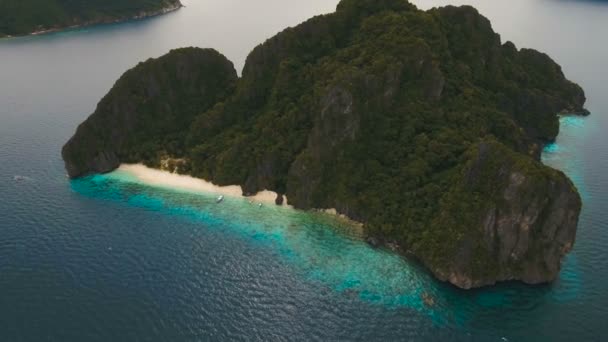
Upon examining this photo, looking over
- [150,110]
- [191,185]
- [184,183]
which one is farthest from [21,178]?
[191,185]

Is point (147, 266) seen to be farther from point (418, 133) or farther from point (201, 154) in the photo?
point (418, 133)

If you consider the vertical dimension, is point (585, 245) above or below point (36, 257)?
above

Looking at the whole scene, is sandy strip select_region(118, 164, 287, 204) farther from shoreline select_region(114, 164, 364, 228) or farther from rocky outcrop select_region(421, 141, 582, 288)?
rocky outcrop select_region(421, 141, 582, 288)

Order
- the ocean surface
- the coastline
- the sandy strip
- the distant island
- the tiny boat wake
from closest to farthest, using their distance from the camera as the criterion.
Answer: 1. the ocean surface
2. the distant island
3. the coastline
4. the sandy strip
5. the tiny boat wake

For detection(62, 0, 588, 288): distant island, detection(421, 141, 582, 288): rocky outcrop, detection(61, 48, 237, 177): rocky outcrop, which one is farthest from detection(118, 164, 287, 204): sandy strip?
detection(421, 141, 582, 288): rocky outcrop

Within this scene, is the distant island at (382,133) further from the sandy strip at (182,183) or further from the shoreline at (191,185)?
the sandy strip at (182,183)

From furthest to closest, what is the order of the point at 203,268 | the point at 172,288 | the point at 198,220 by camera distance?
the point at 198,220, the point at 203,268, the point at 172,288

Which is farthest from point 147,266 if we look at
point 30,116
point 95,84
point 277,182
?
point 95,84

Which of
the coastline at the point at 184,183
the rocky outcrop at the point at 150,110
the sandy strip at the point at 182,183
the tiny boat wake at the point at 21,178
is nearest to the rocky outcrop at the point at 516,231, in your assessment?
the coastline at the point at 184,183
